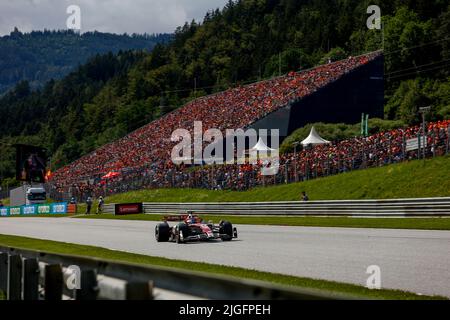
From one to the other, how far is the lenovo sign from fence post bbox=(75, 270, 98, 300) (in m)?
39.6

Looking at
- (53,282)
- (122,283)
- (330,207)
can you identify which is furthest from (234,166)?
(122,283)

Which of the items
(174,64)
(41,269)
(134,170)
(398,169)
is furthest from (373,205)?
(174,64)

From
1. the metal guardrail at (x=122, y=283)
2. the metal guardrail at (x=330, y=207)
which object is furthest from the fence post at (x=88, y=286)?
the metal guardrail at (x=330, y=207)

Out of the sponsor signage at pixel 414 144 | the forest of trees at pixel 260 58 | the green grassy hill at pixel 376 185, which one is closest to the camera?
the green grassy hill at pixel 376 185

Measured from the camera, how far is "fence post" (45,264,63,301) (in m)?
6.28

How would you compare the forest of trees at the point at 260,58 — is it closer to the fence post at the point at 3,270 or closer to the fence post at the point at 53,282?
the fence post at the point at 3,270

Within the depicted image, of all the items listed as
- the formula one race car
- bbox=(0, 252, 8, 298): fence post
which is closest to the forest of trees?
the formula one race car

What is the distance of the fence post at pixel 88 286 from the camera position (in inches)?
224

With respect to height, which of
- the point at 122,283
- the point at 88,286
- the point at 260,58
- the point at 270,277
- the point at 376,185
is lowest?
the point at 270,277

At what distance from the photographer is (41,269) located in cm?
694

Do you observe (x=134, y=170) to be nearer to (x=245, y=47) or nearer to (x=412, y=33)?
(x=412, y=33)

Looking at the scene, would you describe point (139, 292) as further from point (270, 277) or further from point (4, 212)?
point (4, 212)

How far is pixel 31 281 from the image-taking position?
6848mm

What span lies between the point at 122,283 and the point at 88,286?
0.69 m
